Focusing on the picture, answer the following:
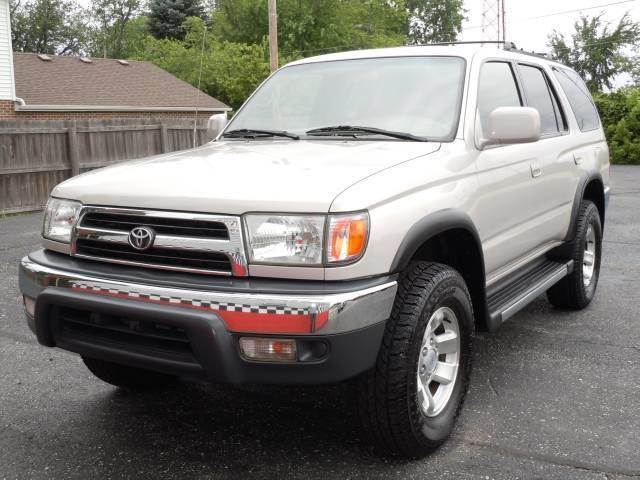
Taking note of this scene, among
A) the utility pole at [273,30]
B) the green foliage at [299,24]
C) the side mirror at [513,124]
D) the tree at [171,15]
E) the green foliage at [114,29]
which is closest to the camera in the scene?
the side mirror at [513,124]

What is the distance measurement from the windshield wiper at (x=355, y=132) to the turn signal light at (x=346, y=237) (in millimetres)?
1040

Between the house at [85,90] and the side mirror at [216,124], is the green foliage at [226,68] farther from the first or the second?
the side mirror at [216,124]

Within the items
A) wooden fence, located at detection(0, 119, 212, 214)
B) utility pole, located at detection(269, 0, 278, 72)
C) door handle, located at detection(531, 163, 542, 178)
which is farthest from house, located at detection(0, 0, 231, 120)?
door handle, located at detection(531, 163, 542, 178)

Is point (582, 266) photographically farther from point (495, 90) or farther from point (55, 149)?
point (55, 149)

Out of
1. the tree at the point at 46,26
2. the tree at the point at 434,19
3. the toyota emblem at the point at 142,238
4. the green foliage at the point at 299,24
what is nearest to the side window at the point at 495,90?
the toyota emblem at the point at 142,238

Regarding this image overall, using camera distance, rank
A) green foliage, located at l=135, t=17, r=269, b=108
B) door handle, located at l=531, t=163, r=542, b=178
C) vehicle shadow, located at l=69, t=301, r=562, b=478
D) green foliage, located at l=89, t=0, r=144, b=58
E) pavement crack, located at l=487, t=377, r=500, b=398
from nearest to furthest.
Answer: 1. vehicle shadow, located at l=69, t=301, r=562, b=478
2. pavement crack, located at l=487, t=377, r=500, b=398
3. door handle, located at l=531, t=163, r=542, b=178
4. green foliage, located at l=135, t=17, r=269, b=108
5. green foliage, located at l=89, t=0, r=144, b=58

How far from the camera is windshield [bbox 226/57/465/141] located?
379 centimetres

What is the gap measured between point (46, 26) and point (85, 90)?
30325 mm

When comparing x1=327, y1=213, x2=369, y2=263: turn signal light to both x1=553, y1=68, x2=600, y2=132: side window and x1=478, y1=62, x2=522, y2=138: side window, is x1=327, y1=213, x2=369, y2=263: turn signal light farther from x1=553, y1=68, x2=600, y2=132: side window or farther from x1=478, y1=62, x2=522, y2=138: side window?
x1=553, y1=68, x2=600, y2=132: side window

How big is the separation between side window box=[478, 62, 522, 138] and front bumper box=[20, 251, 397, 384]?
157 cm

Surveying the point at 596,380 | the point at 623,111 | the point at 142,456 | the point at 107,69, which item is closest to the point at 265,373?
the point at 142,456

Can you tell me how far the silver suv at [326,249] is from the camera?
2668 millimetres

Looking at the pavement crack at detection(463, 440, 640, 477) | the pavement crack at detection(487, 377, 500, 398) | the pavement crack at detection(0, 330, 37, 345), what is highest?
the pavement crack at detection(463, 440, 640, 477)

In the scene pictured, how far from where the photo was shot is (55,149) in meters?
14.4
